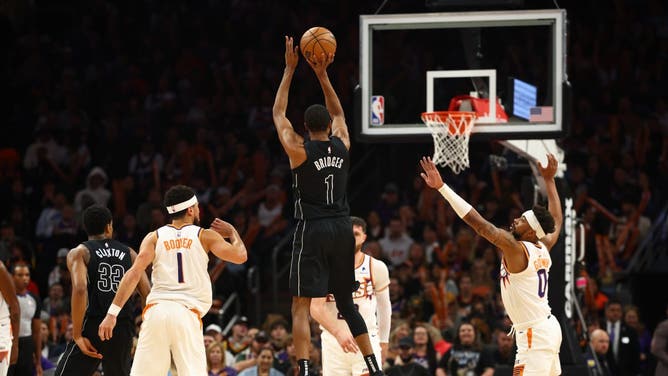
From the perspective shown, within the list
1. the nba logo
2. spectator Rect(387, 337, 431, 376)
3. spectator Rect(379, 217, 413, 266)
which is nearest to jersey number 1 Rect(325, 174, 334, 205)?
→ the nba logo

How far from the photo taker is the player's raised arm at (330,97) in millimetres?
9992

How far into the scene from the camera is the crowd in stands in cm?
1698

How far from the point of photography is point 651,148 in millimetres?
20484

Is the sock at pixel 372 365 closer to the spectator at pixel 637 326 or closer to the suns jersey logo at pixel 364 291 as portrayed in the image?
the suns jersey logo at pixel 364 291

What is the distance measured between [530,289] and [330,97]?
246 centimetres

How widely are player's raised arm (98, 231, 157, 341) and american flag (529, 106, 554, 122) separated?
15.0 feet

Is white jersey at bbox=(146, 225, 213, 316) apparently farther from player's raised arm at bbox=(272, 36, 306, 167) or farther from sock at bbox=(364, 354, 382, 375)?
sock at bbox=(364, 354, 382, 375)

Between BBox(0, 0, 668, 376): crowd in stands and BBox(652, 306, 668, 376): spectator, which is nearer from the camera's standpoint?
BBox(652, 306, 668, 376): spectator

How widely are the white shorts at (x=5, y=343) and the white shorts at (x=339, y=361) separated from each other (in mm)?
2952

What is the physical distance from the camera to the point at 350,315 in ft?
32.7

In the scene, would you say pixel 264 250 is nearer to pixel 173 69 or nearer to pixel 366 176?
A: pixel 366 176

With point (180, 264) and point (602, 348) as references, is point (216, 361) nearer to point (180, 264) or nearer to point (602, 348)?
point (602, 348)

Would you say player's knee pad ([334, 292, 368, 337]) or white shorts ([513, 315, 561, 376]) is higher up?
player's knee pad ([334, 292, 368, 337])

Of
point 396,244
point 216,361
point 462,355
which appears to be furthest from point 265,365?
point 396,244
